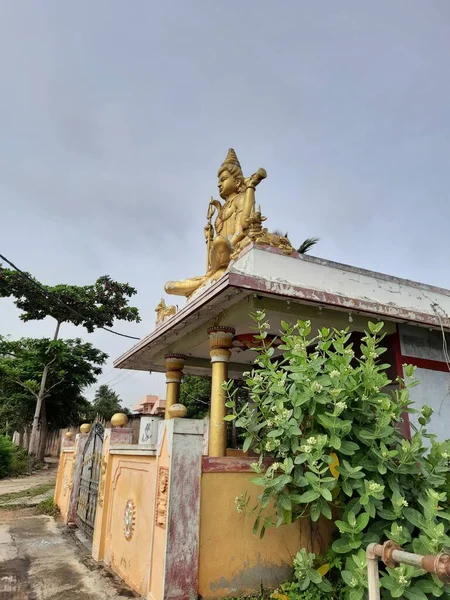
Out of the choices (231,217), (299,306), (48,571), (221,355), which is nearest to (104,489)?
(48,571)

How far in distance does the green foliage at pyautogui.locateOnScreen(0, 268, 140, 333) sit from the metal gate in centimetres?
1460

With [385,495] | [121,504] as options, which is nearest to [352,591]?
[385,495]

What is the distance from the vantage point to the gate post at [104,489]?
5.83m

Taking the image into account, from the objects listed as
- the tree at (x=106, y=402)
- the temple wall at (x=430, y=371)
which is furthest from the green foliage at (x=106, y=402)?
the temple wall at (x=430, y=371)

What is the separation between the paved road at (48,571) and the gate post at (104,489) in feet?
0.64

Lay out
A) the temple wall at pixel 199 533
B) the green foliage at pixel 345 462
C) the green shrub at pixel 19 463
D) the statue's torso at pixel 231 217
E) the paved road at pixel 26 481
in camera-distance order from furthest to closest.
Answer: the green shrub at pixel 19 463, the paved road at pixel 26 481, the statue's torso at pixel 231 217, the temple wall at pixel 199 533, the green foliage at pixel 345 462

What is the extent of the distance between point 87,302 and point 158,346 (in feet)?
54.0

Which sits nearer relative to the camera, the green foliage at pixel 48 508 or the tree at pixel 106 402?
the green foliage at pixel 48 508

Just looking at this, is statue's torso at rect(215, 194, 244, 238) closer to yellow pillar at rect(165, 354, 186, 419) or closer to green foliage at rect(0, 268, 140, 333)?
yellow pillar at rect(165, 354, 186, 419)

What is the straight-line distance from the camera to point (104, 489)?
605 centimetres

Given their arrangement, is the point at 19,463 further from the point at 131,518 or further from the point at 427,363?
the point at 427,363

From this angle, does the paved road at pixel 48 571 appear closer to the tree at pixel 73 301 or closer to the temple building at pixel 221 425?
the temple building at pixel 221 425

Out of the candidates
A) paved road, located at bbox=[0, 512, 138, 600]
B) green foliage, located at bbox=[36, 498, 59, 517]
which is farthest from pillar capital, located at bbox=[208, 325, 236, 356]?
green foliage, located at bbox=[36, 498, 59, 517]

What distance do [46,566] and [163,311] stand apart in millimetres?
4128
